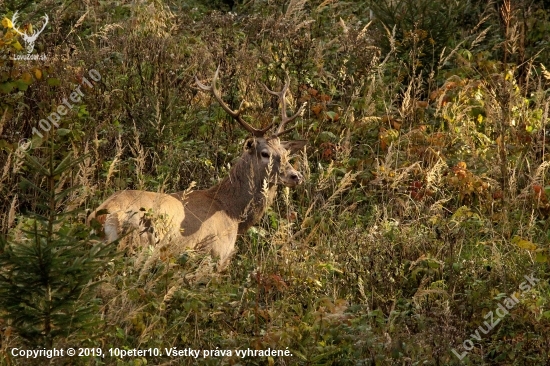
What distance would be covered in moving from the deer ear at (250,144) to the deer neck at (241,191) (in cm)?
10

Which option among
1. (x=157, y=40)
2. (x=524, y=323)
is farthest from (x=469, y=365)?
(x=157, y=40)

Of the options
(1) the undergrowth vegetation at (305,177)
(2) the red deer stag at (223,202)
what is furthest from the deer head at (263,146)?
(1) the undergrowth vegetation at (305,177)

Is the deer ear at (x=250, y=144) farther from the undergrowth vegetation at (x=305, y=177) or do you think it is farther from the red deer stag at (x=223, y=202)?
the undergrowth vegetation at (x=305, y=177)

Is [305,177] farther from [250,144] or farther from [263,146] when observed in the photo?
[250,144]

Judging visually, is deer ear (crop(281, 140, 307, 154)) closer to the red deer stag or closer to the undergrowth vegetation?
the red deer stag

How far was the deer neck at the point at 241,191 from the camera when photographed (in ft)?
28.7

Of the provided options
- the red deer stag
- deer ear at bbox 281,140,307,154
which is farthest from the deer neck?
deer ear at bbox 281,140,307,154

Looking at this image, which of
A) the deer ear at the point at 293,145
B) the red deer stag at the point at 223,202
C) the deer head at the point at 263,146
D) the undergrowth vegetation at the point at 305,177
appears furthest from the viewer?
the deer ear at the point at 293,145

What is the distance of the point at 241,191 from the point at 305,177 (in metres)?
0.60

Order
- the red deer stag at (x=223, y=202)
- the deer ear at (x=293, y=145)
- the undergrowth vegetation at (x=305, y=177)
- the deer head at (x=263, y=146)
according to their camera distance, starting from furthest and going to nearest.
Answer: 1. the deer ear at (x=293, y=145)
2. the deer head at (x=263, y=146)
3. the red deer stag at (x=223, y=202)
4. the undergrowth vegetation at (x=305, y=177)

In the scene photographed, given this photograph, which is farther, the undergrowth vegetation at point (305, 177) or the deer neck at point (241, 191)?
the deer neck at point (241, 191)

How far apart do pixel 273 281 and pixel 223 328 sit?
1.81 feet

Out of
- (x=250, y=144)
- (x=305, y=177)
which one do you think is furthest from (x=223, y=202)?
(x=305, y=177)

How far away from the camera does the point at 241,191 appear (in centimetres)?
887
